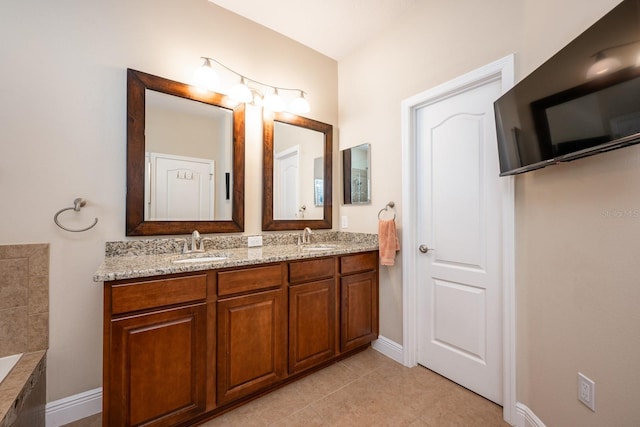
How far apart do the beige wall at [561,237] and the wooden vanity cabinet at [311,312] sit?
765 millimetres

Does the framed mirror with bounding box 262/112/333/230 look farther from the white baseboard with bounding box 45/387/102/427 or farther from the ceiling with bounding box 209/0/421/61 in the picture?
the white baseboard with bounding box 45/387/102/427

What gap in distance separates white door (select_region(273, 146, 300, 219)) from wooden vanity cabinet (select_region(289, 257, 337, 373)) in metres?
0.68

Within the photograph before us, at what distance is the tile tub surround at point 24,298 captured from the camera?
1419mm

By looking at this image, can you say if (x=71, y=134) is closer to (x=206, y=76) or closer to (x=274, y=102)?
(x=206, y=76)

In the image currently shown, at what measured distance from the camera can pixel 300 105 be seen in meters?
2.34

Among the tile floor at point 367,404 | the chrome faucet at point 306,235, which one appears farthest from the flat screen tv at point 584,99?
the chrome faucet at point 306,235

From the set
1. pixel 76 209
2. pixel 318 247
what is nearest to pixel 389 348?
pixel 318 247

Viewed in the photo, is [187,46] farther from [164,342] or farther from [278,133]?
[164,342]

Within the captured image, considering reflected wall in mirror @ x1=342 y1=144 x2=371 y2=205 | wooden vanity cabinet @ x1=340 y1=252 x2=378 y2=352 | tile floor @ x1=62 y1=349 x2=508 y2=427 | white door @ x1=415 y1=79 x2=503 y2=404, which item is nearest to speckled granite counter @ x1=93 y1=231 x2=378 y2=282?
wooden vanity cabinet @ x1=340 y1=252 x2=378 y2=352

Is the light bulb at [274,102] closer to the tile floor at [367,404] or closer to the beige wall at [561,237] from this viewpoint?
the beige wall at [561,237]

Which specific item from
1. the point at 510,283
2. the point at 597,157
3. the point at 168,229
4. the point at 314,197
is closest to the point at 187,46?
the point at 168,229

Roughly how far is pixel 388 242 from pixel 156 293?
160 centimetres

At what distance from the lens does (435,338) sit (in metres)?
2.01

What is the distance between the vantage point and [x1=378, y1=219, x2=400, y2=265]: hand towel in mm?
2113
